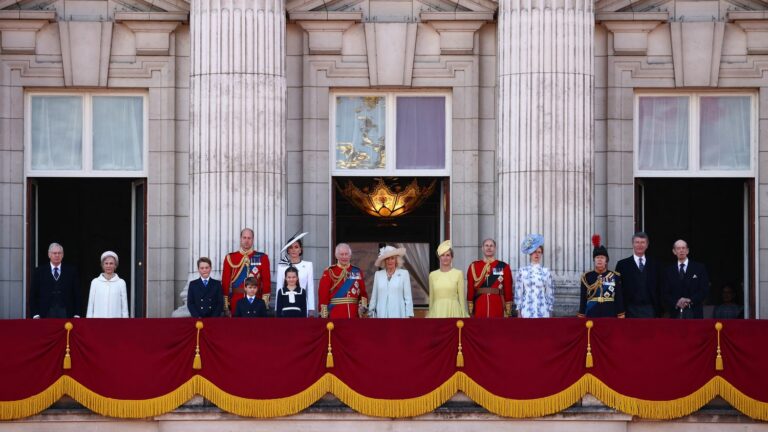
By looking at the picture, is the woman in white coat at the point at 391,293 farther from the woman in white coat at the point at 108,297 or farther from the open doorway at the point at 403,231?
the open doorway at the point at 403,231

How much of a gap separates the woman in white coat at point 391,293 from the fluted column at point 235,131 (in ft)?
8.40

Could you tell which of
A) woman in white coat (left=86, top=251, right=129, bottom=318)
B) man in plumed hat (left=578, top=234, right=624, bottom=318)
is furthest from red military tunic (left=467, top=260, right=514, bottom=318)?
woman in white coat (left=86, top=251, right=129, bottom=318)

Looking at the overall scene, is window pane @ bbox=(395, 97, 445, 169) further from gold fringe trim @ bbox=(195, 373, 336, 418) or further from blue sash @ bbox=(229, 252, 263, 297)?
gold fringe trim @ bbox=(195, 373, 336, 418)

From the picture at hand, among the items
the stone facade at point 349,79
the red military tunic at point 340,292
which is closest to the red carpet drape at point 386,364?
the red military tunic at point 340,292

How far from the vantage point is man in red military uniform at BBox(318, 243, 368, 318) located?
24.8m

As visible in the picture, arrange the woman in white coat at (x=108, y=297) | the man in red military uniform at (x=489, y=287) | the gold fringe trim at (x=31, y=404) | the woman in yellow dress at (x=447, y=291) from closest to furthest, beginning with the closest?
the gold fringe trim at (x=31, y=404)
the woman in yellow dress at (x=447, y=291)
the man in red military uniform at (x=489, y=287)
the woman in white coat at (x=108, y=297)

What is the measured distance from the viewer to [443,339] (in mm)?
23188

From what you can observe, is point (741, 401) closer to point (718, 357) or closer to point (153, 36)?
point (718, 357)

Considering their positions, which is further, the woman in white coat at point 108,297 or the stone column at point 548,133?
the stone column at point 548,133

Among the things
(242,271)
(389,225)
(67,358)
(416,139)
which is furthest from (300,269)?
(389,225)

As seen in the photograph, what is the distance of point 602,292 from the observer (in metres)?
24.5

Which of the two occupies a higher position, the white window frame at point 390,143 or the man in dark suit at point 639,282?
the white window frame at point 390,143

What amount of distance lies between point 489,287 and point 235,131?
4927 millimetres

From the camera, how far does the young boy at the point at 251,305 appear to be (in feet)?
79.0
